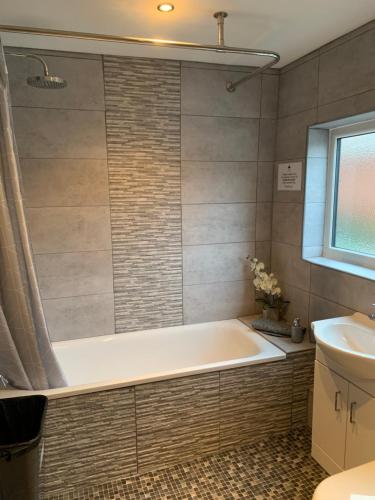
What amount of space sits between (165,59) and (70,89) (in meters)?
0.69

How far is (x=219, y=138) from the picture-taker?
285 centimetres

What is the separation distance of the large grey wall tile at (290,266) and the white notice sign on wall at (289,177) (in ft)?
1.45

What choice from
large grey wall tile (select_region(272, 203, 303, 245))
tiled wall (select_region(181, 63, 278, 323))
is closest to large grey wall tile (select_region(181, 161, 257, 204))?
tiled wall (select_region(181, 63, 278, 323))

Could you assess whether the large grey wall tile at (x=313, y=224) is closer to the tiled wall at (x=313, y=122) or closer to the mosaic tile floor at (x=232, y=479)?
the tiled wall at (x=313, y=122)

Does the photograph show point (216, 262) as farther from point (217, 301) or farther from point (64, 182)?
point (64, 182)

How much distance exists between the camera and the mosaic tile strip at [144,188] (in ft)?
8.51

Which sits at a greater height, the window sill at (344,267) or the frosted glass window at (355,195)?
the frosted glass window at (355,195)

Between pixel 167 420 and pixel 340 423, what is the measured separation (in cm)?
96

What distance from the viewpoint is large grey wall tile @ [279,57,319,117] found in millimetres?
2504

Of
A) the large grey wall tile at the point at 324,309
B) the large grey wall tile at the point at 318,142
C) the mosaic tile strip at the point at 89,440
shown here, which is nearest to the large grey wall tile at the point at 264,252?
the large grey wall tile at the point at 324,309

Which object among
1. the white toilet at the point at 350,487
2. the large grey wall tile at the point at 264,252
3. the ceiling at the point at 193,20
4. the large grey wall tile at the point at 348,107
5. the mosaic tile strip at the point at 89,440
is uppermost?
the ceiling at the point at 193,20

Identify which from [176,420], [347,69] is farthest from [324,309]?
[347,69]

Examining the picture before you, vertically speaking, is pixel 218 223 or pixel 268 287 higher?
pixel 218 223

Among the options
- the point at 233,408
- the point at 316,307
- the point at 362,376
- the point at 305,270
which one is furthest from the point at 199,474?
the point at 305,270
